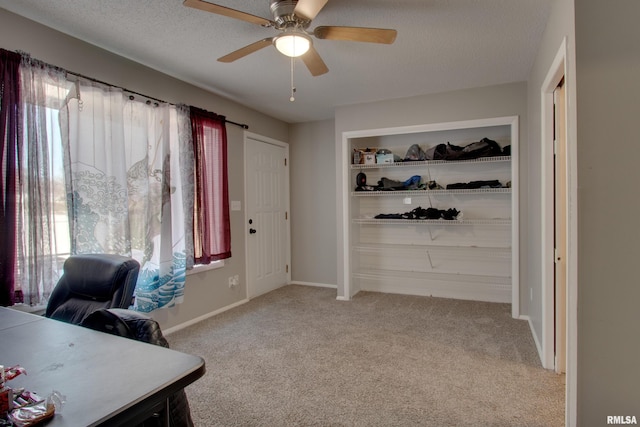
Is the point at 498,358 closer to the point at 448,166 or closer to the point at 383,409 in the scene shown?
the point at 383,409

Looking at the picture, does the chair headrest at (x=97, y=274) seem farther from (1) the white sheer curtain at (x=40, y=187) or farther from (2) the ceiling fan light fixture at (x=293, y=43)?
(2) the ceiling fan light fixture at (x=293, y=43)

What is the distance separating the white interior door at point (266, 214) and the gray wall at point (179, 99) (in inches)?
6.6

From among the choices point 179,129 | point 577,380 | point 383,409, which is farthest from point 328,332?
point 179,129

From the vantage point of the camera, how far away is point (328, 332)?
3.40 metres

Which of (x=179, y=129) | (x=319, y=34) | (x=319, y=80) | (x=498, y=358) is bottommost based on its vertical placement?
(x=498, y=358)

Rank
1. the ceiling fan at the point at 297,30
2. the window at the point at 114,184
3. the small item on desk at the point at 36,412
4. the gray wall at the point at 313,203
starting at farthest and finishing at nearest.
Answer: the gray wall at the point at 313,203 → the window at the point at 114,184 → the ceiling fan at the point at 297,30 → the small item on desk at the point at 36,412

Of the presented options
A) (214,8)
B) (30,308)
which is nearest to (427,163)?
(214,8)

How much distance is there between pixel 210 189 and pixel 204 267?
849 millimetres

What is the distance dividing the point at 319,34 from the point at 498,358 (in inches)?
107

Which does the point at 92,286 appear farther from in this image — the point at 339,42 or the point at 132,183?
the point at 339,42

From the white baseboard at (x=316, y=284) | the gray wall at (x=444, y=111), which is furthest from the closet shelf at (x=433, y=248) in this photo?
the white baseboard at (x=316, y=284)

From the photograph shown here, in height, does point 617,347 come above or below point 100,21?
below

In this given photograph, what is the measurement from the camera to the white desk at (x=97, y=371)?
86cm

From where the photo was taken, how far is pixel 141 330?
1.35 metres
